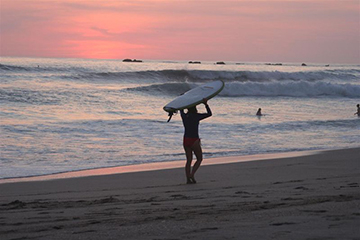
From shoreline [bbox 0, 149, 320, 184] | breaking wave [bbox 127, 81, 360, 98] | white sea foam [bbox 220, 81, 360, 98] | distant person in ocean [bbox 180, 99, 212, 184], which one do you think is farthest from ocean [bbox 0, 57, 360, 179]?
white sea foam [bbox 220, 81, 360, 98]

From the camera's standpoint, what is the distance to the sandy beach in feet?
14.0

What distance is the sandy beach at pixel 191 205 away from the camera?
14.0 ft

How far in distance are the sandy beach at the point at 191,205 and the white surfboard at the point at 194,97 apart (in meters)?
1.27

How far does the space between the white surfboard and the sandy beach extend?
1267 mm

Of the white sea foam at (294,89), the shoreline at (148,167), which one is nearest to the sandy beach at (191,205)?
the shoreline at (148,167)

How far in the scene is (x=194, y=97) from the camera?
841 cm

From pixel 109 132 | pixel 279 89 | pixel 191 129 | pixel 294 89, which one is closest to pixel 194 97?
pixel 191 129

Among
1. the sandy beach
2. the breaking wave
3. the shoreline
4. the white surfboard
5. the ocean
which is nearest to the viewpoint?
the sandy beach

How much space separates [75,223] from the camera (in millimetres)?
4832

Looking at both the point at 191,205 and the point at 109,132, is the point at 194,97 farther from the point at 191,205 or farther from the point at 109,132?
the point at 109,132

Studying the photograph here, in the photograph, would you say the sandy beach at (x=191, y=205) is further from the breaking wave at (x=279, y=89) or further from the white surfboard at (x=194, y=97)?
the breaking wave at (x=279, y=89)

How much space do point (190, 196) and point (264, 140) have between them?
382 inches

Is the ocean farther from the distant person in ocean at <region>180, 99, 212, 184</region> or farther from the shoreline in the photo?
the distant person in ocean at <region>180, 99, 212, 184</region>

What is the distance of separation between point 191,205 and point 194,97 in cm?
297
